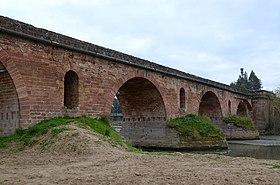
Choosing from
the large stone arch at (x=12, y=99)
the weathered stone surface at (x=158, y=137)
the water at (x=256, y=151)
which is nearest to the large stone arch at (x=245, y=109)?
the water at (x=256, y=151)

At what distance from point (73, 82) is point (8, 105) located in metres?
2.80

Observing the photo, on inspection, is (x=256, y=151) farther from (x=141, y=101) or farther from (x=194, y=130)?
(x=141, y=101)

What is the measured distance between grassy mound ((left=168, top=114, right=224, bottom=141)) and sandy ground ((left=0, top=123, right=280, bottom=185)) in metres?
8.89

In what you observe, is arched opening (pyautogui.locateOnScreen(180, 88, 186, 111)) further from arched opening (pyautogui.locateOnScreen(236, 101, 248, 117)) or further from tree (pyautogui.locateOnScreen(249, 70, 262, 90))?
tree (pyautogui.locateOnScreen(249, 70, 262, 90))

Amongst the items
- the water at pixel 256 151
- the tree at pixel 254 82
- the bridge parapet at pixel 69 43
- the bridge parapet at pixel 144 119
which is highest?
the tree at pixel 254 82

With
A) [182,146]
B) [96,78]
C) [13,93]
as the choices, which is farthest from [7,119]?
[182,146]

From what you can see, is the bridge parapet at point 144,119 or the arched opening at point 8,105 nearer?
the arched opening at point 8,105

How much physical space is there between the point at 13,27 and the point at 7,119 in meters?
3.08

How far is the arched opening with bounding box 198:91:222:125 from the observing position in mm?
27031

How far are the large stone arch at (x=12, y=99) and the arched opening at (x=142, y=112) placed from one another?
7.80 m

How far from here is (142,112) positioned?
20375 mm

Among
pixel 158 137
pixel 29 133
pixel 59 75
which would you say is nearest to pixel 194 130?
pixel 158 137

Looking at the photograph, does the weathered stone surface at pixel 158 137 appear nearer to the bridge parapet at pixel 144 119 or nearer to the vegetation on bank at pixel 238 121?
the bridge parapet at pixel 144 119

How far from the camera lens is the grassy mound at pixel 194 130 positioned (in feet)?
58.6
